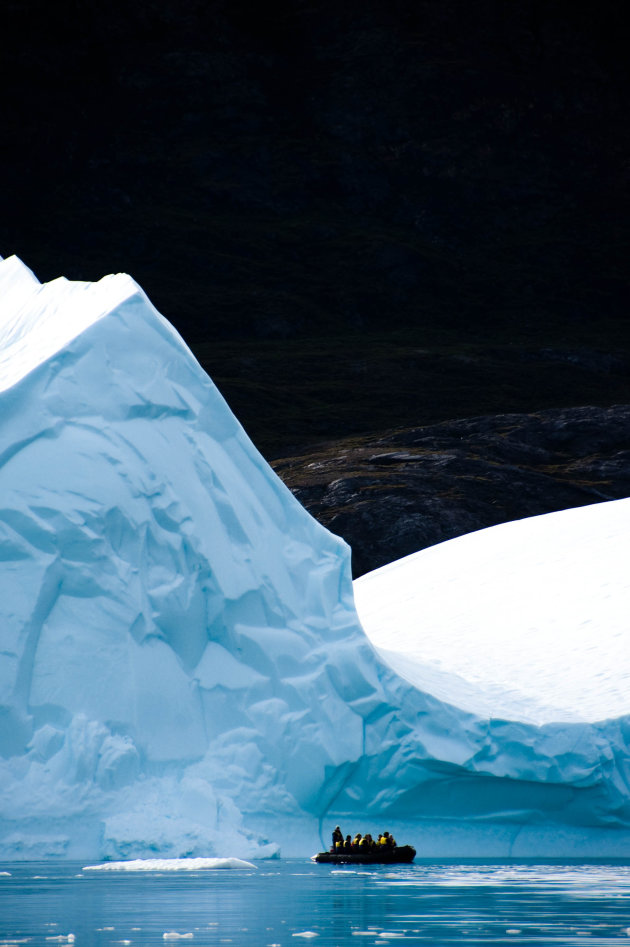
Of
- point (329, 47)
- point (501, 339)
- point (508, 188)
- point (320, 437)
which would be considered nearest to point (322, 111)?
point (329, 47)

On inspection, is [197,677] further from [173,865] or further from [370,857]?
[370,857]

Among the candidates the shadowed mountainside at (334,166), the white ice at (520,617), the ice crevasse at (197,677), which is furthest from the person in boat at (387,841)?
the shadowed mountainside at (334,166)

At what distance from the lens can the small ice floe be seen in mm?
16734

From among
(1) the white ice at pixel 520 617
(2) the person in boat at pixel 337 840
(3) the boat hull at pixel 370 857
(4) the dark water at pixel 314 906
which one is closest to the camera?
(4) the dark water at pixel 314 906

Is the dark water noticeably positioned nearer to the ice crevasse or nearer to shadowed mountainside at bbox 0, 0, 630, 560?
the ice crevasse

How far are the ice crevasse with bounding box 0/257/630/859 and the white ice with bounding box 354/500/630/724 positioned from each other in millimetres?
143

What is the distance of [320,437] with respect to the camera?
80312mm

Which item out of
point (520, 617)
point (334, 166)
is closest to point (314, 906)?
point (520, 617)

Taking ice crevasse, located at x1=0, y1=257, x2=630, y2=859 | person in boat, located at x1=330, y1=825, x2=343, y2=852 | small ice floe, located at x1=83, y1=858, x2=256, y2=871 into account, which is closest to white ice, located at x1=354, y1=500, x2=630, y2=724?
ice crevasse, located at x1=0, y1=257, x2=630, y2=859

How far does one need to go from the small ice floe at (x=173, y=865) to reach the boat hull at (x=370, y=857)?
156cm

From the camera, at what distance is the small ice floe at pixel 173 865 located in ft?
54.9

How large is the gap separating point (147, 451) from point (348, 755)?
16.9 feet

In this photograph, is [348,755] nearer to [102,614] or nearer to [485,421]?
[102,614]

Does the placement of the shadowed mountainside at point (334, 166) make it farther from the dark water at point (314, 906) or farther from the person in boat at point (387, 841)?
the dark water at point (314, 906)
